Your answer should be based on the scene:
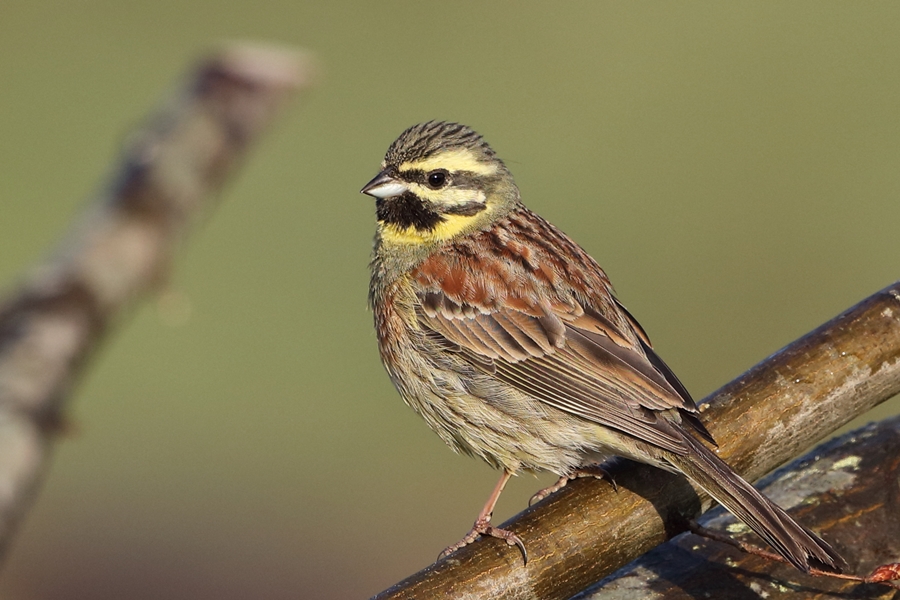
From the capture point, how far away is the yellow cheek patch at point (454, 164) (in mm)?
5254

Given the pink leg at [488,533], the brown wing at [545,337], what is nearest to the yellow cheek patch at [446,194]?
the brown wing at [545,337]

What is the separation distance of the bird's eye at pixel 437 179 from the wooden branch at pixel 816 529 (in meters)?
1.73

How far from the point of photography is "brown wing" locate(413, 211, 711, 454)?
4809 mm

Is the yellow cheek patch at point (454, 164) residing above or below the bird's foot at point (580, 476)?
above

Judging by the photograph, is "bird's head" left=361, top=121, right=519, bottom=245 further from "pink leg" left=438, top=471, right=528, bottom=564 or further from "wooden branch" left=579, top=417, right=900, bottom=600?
"wooden branch" left=579, top=417, right=900, bottom=600

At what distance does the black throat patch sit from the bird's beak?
0.07 metres

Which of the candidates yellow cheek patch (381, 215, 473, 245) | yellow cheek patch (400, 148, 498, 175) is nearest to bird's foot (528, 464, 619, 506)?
yellow cheek patch (381, 215, 473, 245)

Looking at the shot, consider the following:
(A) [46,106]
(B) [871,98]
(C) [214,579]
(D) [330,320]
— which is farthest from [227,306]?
(B) [871,98]

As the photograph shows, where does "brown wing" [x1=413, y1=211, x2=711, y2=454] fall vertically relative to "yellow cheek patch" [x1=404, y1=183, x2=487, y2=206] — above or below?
below

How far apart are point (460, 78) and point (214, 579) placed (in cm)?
742

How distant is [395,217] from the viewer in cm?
538

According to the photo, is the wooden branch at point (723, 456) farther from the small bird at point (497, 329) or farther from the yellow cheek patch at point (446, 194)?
the yellow cheek patch at point (446, 194)

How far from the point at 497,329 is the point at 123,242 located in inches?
71.8

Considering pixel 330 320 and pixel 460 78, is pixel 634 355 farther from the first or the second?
pixel 460 78
